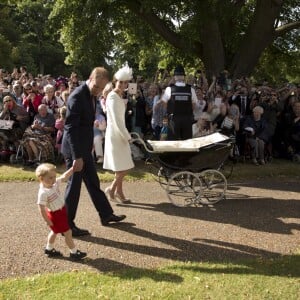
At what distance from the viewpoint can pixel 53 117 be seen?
10.5m

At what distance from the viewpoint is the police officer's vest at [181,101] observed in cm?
867

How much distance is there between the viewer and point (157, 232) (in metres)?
6.13

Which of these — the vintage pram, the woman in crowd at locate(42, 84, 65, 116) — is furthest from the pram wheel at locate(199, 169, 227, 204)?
the woman in crowd at locate(42, 84, 65, 116)

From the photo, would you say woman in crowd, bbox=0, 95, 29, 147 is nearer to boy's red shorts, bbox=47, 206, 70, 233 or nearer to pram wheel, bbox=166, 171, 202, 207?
pram wheel, bbox=166, 171, 202, 207

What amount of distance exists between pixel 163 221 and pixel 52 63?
54.4 meters

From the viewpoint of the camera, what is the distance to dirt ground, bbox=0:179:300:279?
5.21 metres

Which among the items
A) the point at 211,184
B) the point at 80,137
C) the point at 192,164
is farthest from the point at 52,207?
the point at 211,184

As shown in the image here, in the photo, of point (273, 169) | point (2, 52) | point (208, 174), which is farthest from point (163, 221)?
point (2, 52)

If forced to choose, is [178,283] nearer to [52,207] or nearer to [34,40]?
[52,207]

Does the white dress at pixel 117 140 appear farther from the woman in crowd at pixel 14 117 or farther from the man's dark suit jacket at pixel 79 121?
the woman in crowd at pixel 14 117

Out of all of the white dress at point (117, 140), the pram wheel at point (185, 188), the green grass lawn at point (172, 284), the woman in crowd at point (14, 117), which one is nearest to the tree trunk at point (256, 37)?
the woman in crowd at point (14, 117)

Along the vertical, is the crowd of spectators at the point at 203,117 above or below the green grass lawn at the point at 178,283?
above

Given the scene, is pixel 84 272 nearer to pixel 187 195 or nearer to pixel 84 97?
pixel 84 97

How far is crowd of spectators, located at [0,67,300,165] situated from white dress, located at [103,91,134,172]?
2.84 m
